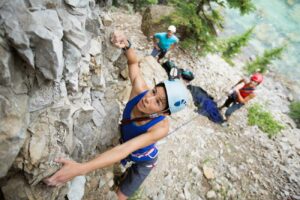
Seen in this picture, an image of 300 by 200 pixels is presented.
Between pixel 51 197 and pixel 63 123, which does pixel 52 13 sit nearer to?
pixel 63 123

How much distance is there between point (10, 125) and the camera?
8.61 ft

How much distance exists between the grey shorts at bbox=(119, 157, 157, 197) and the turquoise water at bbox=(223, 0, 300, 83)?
25153 mm

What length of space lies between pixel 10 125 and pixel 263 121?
1101 cm

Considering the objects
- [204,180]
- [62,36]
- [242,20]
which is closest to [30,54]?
[62,36]

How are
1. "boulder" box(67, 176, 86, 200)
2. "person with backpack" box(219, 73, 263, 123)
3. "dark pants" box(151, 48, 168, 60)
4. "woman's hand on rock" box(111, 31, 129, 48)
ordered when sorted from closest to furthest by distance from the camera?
"boulder" box(67, 176, 86, 200) → "woman's hand on rock" box(111, 31, 129, 48) → "person with backpack" box(219, 73, 263, 123) → "dark pants" box(151, 48, 168, 60)

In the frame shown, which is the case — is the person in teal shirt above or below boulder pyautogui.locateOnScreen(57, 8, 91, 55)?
below

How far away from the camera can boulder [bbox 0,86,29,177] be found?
2.56 m

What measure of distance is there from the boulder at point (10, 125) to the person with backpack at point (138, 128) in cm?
60

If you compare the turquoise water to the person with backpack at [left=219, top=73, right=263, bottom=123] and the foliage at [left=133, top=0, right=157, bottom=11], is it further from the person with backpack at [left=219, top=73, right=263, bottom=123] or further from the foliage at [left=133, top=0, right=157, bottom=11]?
the person with backpack at [left=219, top=73, right=263, bottom=123]

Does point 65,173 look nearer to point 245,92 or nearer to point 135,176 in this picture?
point 135,176

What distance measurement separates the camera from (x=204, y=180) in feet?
23.6

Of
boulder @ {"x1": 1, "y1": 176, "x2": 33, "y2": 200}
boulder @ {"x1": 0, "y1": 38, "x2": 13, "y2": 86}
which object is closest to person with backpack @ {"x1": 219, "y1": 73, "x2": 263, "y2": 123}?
boulder @ {"x1": 1, "y1": 176, "x2": 33, "y2": 200}

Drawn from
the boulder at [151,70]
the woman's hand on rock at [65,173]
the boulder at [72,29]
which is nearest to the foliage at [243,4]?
the boulder at [151,70]

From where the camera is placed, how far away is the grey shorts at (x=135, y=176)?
4727 millimetres
